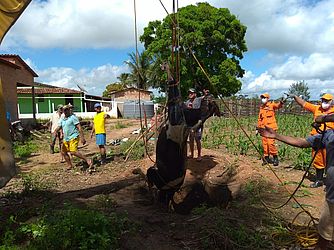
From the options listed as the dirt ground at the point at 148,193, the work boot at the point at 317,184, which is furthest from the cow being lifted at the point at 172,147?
the work boot at the point at 317,184

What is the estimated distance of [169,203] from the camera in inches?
260

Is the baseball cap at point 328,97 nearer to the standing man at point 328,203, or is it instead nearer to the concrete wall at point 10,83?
the standing man at point 328,203

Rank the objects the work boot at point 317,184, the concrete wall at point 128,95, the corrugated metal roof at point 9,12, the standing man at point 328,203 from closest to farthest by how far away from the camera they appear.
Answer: the standing man at point 328,203
the corrugated metal roof at point 9,12
the work boot at point 317,184
the concrete wall at point 128,95

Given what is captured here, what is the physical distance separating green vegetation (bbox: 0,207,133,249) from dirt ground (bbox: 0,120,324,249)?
0.96 feet

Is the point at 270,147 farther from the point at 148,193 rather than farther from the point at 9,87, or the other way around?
the point at 9,87

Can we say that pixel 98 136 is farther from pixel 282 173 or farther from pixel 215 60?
pixel 215 60

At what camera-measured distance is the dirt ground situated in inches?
178

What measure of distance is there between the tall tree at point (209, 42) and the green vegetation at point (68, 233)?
24.1 meters

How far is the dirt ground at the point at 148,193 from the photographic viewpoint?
14.8 ft

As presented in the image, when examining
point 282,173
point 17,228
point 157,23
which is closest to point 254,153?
point 282,173

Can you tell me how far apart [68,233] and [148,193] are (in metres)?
3.66

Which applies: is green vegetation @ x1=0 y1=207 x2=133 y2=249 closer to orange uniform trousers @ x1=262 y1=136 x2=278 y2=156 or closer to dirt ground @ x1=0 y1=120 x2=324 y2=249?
dirt ground @ x1=0 y1=120 x2=324 y2=249

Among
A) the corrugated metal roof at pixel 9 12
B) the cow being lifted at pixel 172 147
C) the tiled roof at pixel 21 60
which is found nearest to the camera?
the corrugated metal roof at pixel 9 12

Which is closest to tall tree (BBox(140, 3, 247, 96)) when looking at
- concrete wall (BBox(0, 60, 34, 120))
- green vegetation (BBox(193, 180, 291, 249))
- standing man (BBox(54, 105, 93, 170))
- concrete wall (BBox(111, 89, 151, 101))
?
concrete wall (BBox(111, 89, 151, 101))
